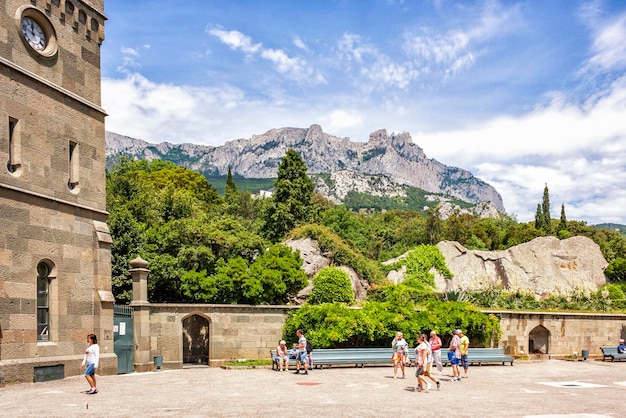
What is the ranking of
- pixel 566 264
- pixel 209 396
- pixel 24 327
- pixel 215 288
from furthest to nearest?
1. pixel 566 264
2. pixel 215 288
3. pixel 24 327
4. pixel 209 396

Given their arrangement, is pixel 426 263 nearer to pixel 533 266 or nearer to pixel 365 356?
pixel 533 266

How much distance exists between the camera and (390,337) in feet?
85.7

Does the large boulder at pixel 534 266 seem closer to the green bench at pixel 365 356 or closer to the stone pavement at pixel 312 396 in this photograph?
the green bench at pixel 365 356

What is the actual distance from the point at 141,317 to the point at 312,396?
9559mm

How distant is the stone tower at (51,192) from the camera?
15.8m

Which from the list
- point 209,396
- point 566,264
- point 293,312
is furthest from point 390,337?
point 566,264

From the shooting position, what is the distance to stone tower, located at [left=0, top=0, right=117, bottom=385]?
51.7 feet

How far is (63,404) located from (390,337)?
53.9 feet

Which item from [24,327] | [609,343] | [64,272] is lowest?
[609,343]

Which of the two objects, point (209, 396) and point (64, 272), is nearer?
point (209, 396)

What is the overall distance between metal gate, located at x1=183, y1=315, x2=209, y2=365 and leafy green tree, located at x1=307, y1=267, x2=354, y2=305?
7369mm

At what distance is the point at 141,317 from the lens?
21812mm

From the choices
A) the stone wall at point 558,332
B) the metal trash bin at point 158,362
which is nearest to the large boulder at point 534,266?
the stone wall at point 558,332

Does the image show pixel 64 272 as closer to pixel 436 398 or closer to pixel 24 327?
pixel 24 327
